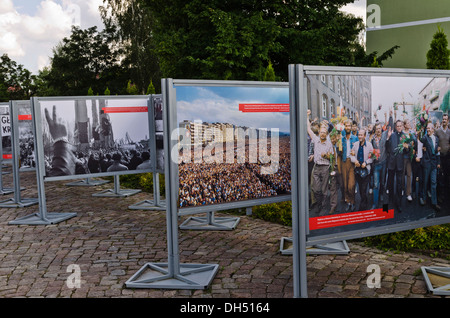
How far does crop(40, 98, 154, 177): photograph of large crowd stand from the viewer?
351 inches

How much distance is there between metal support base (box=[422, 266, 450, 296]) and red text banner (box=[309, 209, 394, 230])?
1064mm

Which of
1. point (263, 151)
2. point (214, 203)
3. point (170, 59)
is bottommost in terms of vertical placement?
point (214, 203)

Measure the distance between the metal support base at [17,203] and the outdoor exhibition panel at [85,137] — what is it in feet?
5.20

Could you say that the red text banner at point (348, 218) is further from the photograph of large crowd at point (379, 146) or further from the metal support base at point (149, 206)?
the metal support base at point (149, 206)

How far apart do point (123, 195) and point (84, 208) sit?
143 centimetres

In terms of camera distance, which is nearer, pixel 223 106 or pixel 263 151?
pixel 223 106

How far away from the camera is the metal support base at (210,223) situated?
26.6ft

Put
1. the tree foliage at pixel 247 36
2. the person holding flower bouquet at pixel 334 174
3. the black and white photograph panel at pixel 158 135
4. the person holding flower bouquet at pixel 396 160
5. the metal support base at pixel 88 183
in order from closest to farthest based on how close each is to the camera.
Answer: the person holding flower bouquet at pixel 334 174, the person holding flower bouquet at pixel 396 160, the black and white photograph panel at pixel 158 135, the metal support base at pixel 88 183, the tree foliage at pixel 247 36

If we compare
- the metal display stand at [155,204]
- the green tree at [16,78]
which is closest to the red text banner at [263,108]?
the metal display stand at [155,204]

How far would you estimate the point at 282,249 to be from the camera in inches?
263

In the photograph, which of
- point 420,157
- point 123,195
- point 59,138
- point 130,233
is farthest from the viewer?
point 123,195

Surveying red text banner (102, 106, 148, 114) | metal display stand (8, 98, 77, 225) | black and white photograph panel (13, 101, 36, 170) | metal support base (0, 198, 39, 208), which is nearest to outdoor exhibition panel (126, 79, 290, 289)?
metal display stand (8, 98, 77, 225)

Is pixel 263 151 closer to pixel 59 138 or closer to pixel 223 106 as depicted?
pixel 223 106

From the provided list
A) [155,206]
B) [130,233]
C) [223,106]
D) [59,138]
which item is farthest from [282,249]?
[59,138]
